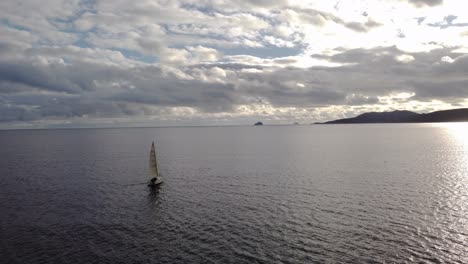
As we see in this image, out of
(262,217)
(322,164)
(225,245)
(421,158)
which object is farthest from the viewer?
(421,158)

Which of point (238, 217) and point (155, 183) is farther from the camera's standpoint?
point (155, 183)

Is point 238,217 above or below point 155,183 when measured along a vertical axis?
below

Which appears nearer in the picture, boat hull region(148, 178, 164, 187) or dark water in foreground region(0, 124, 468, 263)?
dark water in foreground region(0, 124, 468, 263)

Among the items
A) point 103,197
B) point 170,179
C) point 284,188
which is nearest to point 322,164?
point 284,188

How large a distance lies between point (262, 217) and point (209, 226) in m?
10.8

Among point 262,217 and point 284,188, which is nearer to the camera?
point 262,217

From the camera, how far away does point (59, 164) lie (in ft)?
470

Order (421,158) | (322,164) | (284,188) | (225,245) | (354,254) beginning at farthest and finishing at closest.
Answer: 1. (421,158)
2. (322,164)
3. (284,188)
4. (225,245)
5. (354,254)

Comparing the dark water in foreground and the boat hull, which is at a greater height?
the boat hull

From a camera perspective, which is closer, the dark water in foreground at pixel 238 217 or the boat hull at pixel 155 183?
the dark water in foreground at pixel 238 217

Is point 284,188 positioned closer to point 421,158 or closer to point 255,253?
point 255,253

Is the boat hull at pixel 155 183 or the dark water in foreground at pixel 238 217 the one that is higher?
the boat hull at pixel 155 183

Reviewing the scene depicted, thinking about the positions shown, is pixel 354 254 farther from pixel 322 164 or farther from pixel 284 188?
pixel 322 164

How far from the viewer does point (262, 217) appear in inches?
2562
